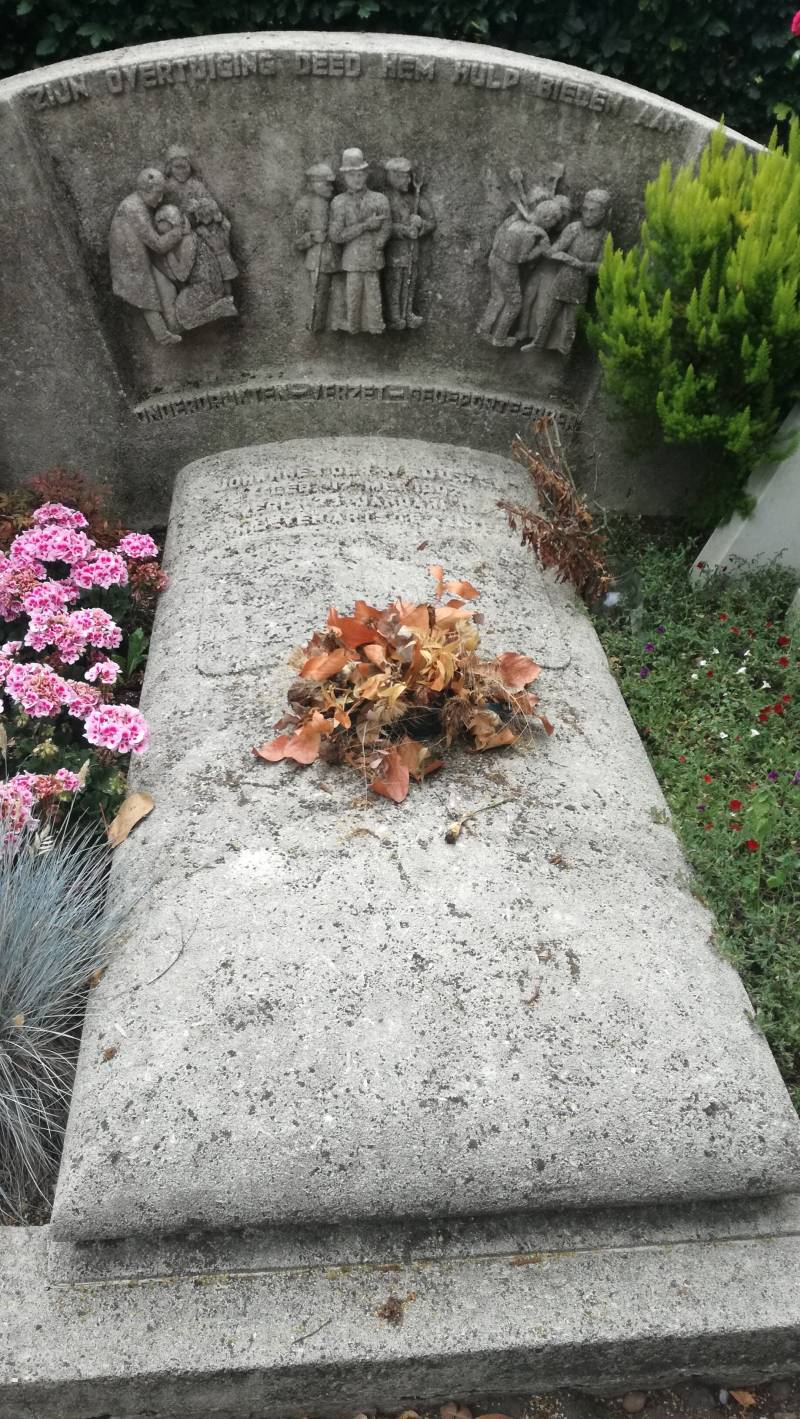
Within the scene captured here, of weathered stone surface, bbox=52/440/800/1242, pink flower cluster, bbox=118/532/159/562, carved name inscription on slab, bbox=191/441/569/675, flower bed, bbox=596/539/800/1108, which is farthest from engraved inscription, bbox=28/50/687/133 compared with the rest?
weathered stone surface, bbox=52/440/800/1242

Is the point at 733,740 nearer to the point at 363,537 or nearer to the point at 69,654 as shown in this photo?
the point at 363,537

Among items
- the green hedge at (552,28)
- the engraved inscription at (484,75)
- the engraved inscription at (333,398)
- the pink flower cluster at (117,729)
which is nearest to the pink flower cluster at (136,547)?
the engraved inscription at (333,398)

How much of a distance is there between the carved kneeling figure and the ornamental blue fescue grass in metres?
2.26

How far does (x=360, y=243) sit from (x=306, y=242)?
0.69ft

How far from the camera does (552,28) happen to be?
5.00m

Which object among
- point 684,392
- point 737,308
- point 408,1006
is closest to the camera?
point 408,1006

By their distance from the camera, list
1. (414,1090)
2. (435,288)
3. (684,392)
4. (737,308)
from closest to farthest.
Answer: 1. (414,1090)
2. (737,308)
3. (684,392)
4. (435,288)

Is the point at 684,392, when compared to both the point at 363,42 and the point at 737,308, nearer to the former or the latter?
the point at 737,308

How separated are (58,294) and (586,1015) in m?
3.19

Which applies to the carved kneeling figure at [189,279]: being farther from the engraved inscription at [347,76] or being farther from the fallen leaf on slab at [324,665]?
the fallen leaf on slab at [324,665]

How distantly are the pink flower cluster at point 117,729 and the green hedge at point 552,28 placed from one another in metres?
3.51

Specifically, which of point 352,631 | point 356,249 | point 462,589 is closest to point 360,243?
point 356,249

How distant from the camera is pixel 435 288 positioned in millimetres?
4074

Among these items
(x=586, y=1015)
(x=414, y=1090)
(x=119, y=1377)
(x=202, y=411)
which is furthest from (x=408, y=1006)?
(x=202, y=411)
